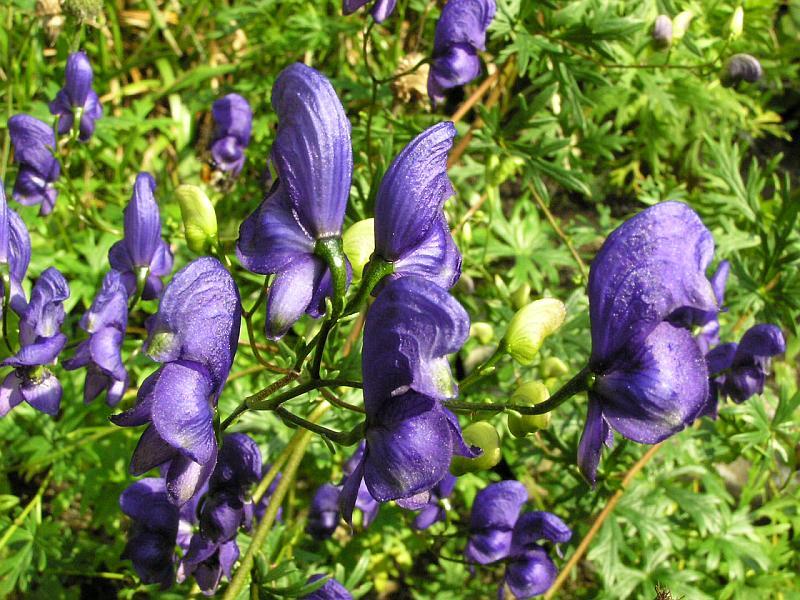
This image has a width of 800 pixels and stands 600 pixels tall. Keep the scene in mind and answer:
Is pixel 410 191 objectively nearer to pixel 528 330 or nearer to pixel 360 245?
pixel 360 245

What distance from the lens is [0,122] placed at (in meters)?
2.55

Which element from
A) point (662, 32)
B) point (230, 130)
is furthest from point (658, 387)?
point (230, 130)

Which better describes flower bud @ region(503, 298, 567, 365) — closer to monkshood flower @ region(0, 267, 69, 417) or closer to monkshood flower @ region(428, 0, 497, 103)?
monkshood flower @ region(0, 267, 69, 417)

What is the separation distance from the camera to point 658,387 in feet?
2.76

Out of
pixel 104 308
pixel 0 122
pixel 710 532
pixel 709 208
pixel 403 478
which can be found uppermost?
pixel 403 478

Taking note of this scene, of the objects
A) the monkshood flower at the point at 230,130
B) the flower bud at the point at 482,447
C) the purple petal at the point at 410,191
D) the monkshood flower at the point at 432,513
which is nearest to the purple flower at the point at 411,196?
the purple petal at the point at 410,191

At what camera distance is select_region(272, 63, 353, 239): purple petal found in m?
0.86

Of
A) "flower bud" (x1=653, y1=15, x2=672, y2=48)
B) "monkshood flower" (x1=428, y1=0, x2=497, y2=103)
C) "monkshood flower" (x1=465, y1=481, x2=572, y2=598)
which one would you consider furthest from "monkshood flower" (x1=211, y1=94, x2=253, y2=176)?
"monkshood flower" (x1=465, y1=481, x2=572, y2=598)

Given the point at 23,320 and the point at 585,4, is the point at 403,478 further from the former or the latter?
the point at 585,4

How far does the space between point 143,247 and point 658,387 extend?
40.7 inches

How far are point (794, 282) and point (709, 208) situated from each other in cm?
65

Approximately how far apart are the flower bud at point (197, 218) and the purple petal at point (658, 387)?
0.58 metres

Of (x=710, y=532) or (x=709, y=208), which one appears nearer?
(x=710, y=532)

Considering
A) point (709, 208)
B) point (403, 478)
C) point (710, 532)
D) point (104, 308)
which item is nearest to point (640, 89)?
point (709, 208)
